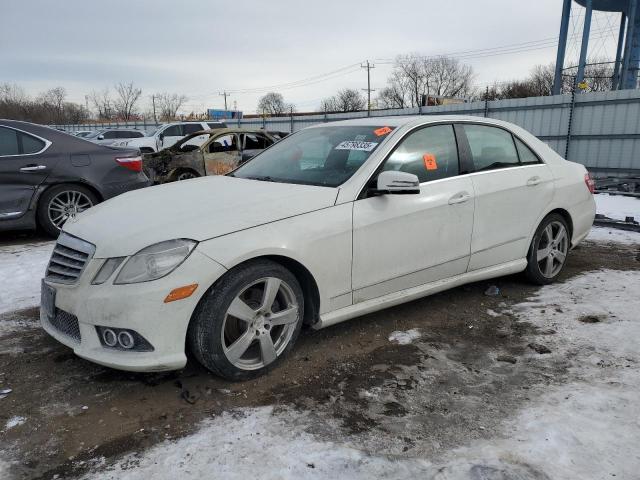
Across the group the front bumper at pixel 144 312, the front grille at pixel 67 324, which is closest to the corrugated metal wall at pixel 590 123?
the front bumper at pixel 144 312

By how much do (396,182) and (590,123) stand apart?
13515mm

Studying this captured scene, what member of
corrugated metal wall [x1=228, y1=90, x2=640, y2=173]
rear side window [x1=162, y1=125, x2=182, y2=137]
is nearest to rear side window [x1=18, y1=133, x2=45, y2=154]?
corrugated metal wall [x1=228, y1=90, x2=640, y2=173]

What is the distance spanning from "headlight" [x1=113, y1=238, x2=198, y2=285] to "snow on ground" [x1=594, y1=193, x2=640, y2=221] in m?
7.18

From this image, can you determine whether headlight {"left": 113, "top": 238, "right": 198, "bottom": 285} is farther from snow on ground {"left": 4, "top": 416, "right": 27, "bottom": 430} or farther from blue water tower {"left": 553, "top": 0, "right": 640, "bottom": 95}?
blue water tower {"left": 553, "top": 0, "right": 640, "bottom": 95}

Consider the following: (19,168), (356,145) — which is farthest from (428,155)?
(19,168)

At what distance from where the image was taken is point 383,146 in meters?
3.56

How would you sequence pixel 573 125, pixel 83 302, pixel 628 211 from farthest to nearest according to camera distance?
pixel 573 125 < pixel 628 211 < pixel 83 302

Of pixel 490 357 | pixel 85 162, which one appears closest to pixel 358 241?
pixel 490 357

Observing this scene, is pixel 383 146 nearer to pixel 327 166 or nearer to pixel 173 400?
pixel 327 166

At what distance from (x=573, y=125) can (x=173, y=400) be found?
1500cm

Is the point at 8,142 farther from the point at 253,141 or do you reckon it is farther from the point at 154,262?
the point at 253,141

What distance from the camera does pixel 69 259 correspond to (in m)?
2.94

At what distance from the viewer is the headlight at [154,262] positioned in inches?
104

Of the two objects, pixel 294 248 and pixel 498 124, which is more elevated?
pixel 498 124
